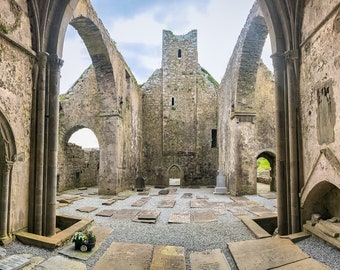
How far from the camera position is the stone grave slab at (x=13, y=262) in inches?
133

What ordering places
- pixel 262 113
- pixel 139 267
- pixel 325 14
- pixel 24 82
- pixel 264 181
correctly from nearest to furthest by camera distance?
pixel 139 267 < pixel 325 14 < pixel 24 82 < pixel 262 113 < pixel 264 181

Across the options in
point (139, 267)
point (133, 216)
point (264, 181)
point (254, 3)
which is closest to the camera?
point (139, 267)

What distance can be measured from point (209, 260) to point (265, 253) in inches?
35.8

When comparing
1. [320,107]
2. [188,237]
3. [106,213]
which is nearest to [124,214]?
[106,213]

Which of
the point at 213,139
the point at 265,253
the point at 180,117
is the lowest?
the point at 265,253

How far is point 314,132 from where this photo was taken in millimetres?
4590

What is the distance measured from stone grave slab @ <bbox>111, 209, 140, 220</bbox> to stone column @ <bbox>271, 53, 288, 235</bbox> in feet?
13.5

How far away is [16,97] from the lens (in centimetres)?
466

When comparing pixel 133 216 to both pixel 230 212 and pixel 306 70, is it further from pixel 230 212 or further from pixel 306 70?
pixel 306 70

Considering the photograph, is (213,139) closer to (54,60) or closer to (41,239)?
(54,60)

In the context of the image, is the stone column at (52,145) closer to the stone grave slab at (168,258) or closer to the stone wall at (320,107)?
the stone grave slab at (168,258)

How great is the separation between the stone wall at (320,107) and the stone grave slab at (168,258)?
8.62 feet

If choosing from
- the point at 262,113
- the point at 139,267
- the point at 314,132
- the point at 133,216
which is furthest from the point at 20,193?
the point at 262,113

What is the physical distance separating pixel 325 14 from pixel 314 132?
81.1 inches
